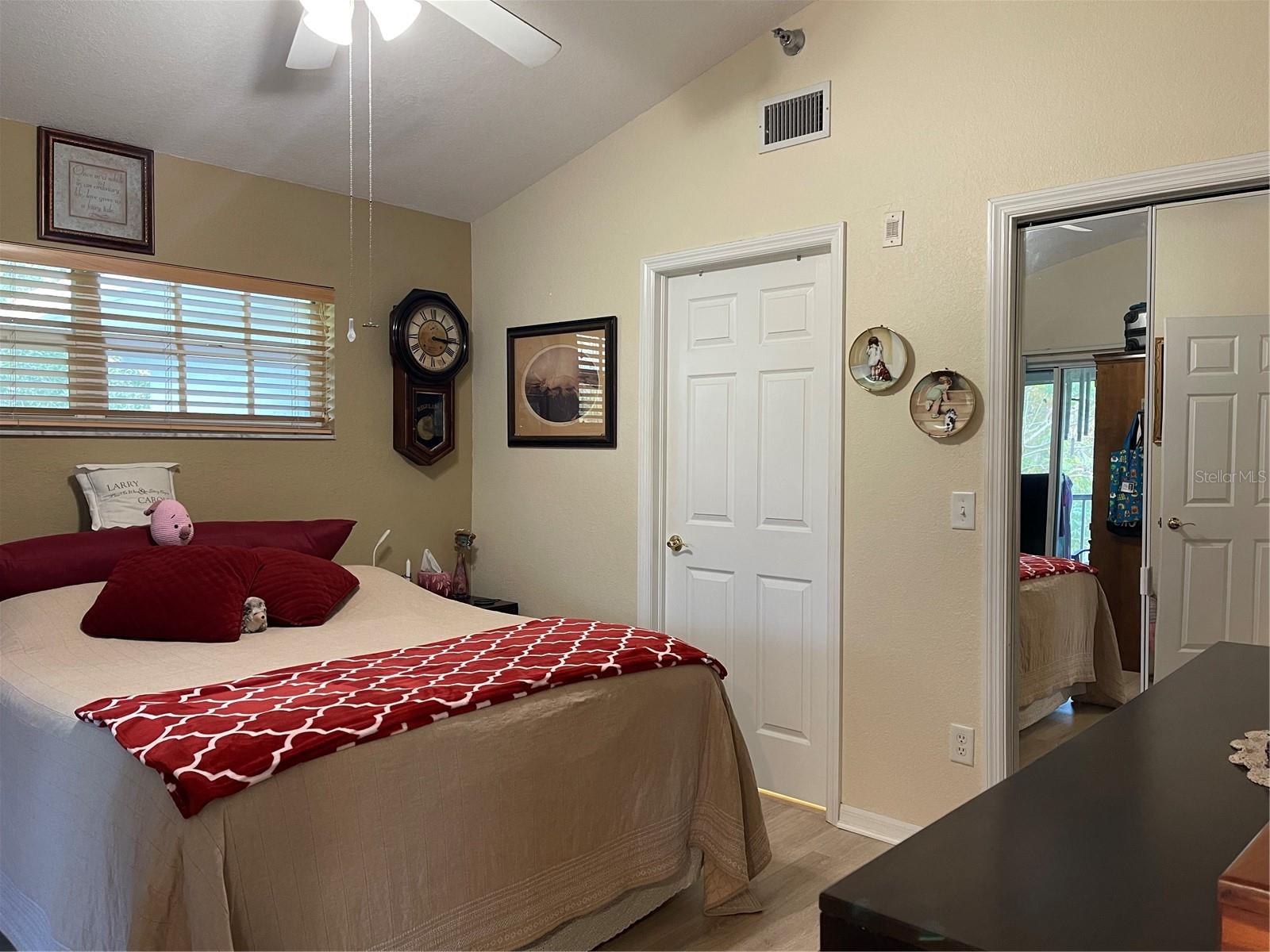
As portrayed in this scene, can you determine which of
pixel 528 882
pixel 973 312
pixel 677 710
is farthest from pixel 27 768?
pixel 973 312

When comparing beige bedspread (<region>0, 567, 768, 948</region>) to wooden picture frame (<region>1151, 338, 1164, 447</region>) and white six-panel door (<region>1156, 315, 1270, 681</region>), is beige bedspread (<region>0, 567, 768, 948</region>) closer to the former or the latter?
white six-panel door (<region>1156, 315, 1270, 681</region>)

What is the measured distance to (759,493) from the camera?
3500 mm

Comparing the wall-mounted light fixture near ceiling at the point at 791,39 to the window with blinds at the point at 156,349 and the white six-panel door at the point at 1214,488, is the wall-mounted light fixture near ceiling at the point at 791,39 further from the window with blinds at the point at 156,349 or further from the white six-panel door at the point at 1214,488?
the window with blinds at the point at 156,349

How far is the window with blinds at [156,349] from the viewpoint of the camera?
3.08m

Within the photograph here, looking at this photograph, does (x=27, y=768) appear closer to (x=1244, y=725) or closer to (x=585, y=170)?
(x=1244, y=725)

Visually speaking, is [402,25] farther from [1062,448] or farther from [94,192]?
[1062,448]

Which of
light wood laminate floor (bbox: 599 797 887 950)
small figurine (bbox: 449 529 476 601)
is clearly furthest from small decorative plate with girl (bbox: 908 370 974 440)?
small figurine (bbox: 449 529 476 601)

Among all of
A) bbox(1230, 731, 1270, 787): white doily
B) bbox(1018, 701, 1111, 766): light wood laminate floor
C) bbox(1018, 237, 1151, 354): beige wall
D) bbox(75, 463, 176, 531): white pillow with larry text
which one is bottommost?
bbox(1018, 701, 1111, 766): light wood laminate floor

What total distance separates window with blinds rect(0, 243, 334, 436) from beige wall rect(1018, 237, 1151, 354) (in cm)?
272

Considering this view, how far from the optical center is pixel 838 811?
3221mm

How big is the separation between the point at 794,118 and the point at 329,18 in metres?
1.69

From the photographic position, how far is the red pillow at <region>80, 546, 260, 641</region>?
264 centimetres

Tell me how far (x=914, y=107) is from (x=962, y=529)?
137 centimetres

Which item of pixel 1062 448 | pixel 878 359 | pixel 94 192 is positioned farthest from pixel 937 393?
pixel 94 192
